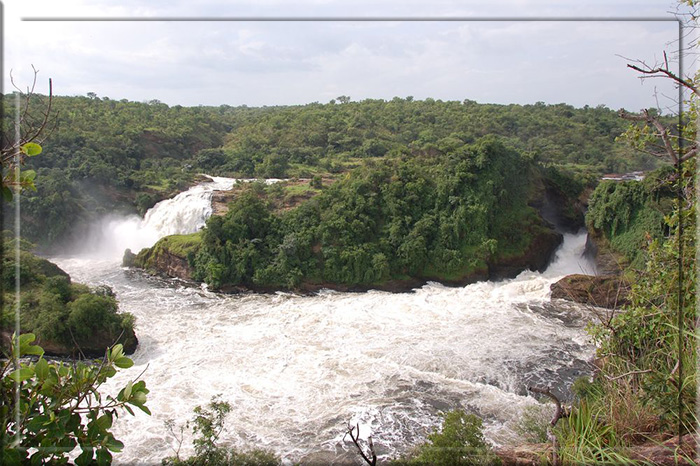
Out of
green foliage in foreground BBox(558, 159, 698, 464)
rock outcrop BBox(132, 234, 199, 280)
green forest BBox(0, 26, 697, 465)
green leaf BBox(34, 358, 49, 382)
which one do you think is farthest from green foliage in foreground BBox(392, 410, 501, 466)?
rock outcrop BBox(132, 234, 199, 280)

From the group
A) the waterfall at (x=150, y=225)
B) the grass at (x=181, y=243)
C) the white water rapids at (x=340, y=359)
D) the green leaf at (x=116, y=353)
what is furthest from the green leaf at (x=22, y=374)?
the waterfall at (x=150, y=225)

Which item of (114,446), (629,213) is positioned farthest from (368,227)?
(114,446)

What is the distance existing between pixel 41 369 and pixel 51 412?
0.42 ft

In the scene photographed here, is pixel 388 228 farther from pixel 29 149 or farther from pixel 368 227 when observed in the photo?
pixel 29 149

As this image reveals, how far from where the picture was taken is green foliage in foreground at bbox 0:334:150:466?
57.0 inches

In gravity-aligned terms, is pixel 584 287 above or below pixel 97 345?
above

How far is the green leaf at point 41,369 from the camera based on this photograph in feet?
4.81

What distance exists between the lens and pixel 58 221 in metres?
13.7

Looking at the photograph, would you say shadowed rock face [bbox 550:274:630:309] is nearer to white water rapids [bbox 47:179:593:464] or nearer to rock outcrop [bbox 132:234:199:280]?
white water rapids [bbox 47:179:593:464]

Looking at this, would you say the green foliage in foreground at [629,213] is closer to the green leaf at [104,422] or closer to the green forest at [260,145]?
the green forest at [260,145]

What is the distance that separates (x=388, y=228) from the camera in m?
12.3

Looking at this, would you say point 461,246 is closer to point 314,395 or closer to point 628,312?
point 314,395

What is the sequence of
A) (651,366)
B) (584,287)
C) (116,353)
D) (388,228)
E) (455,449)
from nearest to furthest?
(116,353) → (651,366) → (455,449) → (584,287) → (388,228)

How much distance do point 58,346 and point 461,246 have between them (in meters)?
8.38
